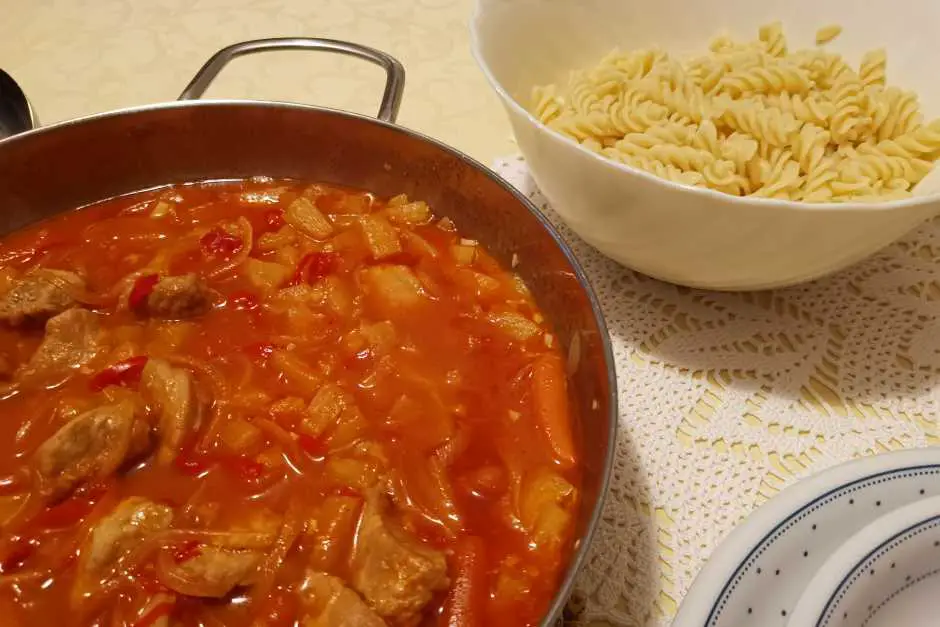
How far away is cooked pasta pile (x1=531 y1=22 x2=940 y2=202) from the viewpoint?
195cm

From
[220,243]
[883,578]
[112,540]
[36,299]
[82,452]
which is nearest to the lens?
[883,578]

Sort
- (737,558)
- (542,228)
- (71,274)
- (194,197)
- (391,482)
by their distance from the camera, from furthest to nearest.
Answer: (194,197), (71,274), (542,228), (391,482), (737,558)

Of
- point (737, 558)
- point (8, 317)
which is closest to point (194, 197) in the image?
point (8, 317)

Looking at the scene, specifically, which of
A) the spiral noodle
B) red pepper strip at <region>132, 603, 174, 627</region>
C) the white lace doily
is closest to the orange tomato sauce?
red pepper strip at <region>132, 603, 174, 627</region>

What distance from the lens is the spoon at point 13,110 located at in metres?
2.51

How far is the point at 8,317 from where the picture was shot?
188 cm

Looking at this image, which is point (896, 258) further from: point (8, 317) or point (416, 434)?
point (8, 317)

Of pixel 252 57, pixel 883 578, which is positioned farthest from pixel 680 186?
pixel 252 57

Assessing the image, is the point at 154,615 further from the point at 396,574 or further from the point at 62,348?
the point at 62,348

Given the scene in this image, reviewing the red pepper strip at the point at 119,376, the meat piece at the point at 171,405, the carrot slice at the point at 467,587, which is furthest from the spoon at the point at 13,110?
the carrot slice at the point at 467,587

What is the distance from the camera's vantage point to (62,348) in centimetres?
180

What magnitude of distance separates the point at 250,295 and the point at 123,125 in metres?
0.67

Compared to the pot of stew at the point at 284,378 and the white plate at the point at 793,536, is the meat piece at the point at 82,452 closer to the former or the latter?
the pot of stew at the point at 284,378

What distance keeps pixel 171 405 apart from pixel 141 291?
1.50ft
